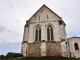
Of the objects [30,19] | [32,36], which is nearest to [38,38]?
[32,36]

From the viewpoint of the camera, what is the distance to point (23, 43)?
26.0 m

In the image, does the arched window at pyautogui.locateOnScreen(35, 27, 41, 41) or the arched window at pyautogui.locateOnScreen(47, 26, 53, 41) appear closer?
the arched window at pyautogui.locateOnScreen(47, 26, 53, 41)

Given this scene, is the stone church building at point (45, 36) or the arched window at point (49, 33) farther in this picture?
the arched window at point (49, 33)

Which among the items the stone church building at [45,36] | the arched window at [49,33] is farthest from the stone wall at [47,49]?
the arched window at [49,33]

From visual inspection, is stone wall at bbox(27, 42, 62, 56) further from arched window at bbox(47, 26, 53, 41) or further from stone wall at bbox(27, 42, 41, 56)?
Result: arched window at bbox(47, 26, 53, 41)

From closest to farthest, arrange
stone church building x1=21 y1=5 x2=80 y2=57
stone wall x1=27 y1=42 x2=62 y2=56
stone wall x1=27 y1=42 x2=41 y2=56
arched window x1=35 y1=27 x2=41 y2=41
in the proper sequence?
stone wall x1=27 y1=42 x2=62 y2=56 < stone church building x1=21 y1=5 x2=80 y2=57 < stone wall x1=27 y1=42 x2=41 y2=56 < arched window x1=35 y1=27 x2=41 y2=41

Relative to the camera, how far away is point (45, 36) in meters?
25.8

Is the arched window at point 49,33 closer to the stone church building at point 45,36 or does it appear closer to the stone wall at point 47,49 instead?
the stone church building at point 45,36

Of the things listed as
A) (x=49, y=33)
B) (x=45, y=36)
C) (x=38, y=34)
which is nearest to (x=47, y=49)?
(x=45, y=36)

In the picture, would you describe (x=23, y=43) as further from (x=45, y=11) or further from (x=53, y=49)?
(x=45, y=11)

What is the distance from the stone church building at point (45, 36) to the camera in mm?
23891

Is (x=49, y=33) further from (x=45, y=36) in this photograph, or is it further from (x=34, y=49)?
(x=34, y=49)

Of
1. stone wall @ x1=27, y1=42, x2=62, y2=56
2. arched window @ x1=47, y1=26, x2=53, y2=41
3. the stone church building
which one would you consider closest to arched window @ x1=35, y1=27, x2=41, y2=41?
the stone church building

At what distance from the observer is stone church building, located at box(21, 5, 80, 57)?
2389cm
